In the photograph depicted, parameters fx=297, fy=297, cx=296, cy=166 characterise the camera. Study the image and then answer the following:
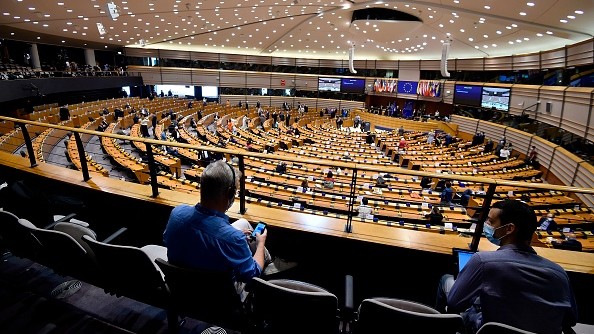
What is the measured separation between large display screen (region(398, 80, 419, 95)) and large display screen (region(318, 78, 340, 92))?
7105 mm

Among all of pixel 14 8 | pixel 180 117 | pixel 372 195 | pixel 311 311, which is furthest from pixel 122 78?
pixel 311 311

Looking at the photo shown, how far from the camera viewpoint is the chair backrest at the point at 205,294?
1609 millimetres

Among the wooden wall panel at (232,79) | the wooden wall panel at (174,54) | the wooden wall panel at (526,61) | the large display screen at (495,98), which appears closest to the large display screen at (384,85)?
the large display screen at (495,98)

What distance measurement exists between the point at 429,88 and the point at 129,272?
1102 inches

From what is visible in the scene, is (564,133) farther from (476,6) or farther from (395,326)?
(395,326)

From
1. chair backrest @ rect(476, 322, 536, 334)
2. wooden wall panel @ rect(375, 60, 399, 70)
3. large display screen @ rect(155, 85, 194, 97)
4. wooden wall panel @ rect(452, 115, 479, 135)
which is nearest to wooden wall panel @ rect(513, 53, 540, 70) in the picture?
wooden wall panel @ rect(452, 115, 479, 135)

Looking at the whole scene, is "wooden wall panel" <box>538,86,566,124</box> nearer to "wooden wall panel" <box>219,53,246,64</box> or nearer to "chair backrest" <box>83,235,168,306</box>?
"chair backrest" <box>83,235,168,306</box>

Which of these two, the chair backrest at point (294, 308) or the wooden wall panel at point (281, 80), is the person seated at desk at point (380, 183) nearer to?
the chair backrest at point (294, 308)

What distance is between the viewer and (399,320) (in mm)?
1468

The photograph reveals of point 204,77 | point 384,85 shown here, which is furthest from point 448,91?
point 204,77

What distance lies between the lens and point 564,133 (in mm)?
13492

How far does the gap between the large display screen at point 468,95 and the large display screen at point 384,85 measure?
6308 mm

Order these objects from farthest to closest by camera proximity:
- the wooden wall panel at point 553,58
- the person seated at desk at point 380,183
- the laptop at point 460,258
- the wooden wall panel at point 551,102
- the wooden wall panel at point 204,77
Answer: the wooden wall panel at point 204,77, the wooden wall panel at point 551,102, the wooden wall panel at point 553,58, the person seated at desk at point 380,183, the laptop at point 460,258

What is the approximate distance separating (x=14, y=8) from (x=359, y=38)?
750 inches
